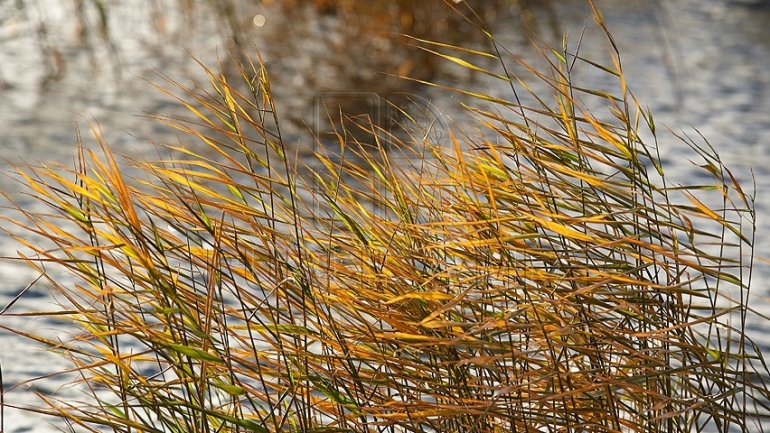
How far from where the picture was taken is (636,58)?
7492 mm

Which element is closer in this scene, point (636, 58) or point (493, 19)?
point (493, 19)

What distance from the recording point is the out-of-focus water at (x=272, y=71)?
523cm

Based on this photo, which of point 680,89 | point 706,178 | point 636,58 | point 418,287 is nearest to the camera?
point 418,287

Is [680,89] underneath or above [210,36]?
underneath

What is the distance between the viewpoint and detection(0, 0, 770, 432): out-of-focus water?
17.2ft

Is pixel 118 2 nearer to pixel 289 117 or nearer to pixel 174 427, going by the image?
pixel 289 117

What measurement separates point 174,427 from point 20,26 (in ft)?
18.2

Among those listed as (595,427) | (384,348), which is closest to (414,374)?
(384,348)

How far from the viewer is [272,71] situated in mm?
6379

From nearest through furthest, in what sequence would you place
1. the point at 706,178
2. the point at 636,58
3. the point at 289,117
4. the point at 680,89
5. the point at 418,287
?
the point at 418,287 → the point at 706,178 → the point at 289,117 → the point at 680,89 → the point at 636,58

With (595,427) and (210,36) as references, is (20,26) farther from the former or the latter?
(595,427)

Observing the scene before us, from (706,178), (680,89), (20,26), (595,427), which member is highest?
(20,26)

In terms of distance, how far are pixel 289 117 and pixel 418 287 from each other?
13.5ft

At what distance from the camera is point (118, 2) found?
7.70m
